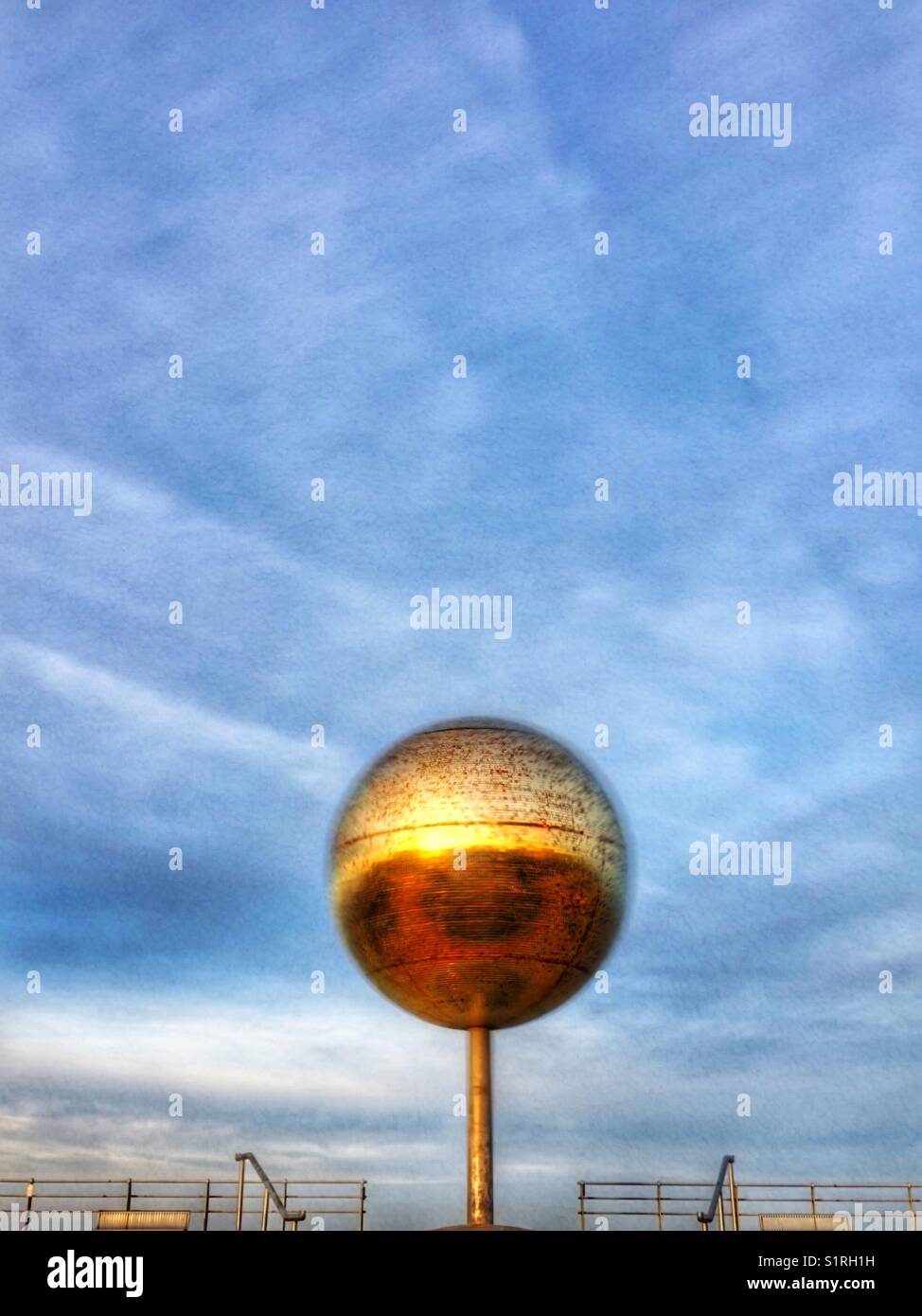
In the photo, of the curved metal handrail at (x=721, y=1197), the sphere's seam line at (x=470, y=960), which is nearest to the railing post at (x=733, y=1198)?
the curved metal handrail at (x=721, y=1197)

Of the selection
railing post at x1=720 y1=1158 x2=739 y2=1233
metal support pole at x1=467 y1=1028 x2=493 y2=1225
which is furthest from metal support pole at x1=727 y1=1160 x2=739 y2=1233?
metal support pole at x1=467 y1=1028 x2=493 y2=1225

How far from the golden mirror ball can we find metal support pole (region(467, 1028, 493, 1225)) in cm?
62

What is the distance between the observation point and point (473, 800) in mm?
19562

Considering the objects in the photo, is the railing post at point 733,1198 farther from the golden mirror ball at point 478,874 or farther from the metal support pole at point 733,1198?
the golden mirror ball at point 478,874

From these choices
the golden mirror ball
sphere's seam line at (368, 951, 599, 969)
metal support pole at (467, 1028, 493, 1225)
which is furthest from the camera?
metal support pole at (467, 1028, 493, 1225)

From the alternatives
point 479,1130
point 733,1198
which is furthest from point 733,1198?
point 479,1130

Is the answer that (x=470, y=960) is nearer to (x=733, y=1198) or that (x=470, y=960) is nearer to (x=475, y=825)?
(x=475, y=825)

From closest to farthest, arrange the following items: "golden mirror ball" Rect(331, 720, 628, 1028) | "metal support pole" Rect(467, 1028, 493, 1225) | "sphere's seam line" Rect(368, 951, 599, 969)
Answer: "golden mirror ball" Rect(331, 720, 628, 1028) → "sphere's seam line" Rect(368, 951, 599, 969) → "metal support pole" Rect(467, 1028, 493, 1225)

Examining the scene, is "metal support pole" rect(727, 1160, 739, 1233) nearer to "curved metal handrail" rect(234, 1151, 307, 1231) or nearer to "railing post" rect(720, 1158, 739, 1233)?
"railing post" rect(720, 1158, 739, 1233)

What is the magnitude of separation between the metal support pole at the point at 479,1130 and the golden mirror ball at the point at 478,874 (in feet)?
2.05

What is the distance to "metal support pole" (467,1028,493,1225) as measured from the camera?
67.7 feet

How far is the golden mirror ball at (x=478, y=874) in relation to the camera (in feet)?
63.6
